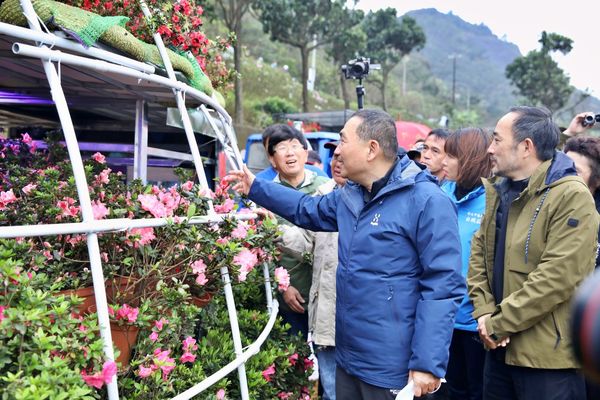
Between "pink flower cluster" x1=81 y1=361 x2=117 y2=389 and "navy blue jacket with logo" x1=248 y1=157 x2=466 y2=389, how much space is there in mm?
1054

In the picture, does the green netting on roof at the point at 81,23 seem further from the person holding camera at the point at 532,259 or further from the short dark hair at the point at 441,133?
the short dark hair at the point at 441,133

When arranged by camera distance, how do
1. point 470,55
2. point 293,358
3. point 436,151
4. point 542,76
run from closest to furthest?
point 293,358
point 436,151
point 542,76
point 470,55

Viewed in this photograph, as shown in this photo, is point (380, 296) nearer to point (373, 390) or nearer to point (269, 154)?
point (373, 390)

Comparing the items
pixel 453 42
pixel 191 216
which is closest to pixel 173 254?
pixel 191 216

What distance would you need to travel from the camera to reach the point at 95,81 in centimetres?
286

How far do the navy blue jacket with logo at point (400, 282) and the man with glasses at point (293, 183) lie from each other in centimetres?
88

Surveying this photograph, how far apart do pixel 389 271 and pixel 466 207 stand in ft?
4.41

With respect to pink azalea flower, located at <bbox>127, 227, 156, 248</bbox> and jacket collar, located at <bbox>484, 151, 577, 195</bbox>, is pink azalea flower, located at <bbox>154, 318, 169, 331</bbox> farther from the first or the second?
jacket collar, located at <bbox>484, 151, 577, 195</bbox>

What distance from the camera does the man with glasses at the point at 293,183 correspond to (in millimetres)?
3396

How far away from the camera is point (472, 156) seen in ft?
11.6

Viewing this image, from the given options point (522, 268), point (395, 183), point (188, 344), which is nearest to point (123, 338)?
point (188, 344)

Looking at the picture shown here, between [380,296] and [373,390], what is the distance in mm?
394

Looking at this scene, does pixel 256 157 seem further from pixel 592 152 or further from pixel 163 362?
pixel 163 362

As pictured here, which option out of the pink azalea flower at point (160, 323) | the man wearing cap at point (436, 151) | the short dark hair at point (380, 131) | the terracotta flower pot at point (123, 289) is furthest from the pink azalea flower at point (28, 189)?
the man wearing cap at point (436, 151)
